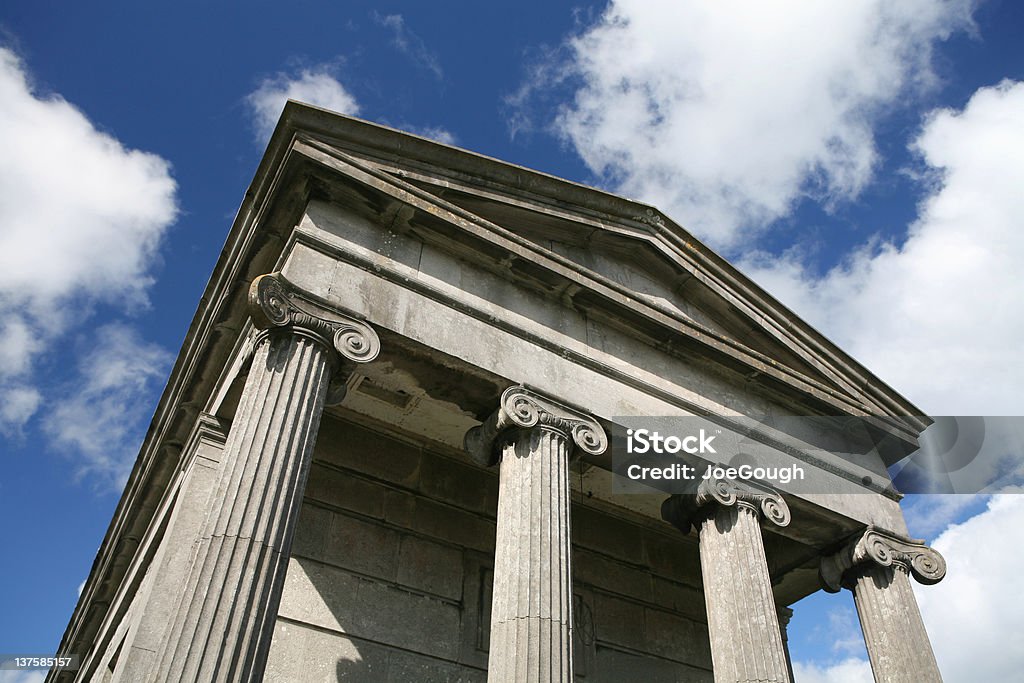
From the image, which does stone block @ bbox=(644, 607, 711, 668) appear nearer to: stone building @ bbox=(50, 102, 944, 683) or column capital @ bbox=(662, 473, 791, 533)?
stone building @ bbox=(50, 102, 944, 683)

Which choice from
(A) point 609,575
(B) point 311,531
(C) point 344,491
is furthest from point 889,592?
(B) point 311,531

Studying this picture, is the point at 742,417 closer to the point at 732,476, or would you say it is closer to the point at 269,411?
the point at 732,476

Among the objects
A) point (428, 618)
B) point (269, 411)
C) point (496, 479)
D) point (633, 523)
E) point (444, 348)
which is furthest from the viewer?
point (633, 523)

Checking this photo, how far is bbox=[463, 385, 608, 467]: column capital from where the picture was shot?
432 inches

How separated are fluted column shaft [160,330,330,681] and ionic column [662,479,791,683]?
6.46 metres

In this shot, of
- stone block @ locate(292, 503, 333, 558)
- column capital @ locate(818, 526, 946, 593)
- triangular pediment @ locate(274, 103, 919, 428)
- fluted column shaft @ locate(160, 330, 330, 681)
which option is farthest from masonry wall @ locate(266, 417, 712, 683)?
triangular pediment @ locate(274, 103, 919, 428)

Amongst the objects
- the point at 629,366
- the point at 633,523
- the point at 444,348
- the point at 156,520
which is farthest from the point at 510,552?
the point at 156,520

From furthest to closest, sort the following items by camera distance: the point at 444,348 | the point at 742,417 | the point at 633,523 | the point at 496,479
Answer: the point at 633,523 → the point at 496,479 → the point at 742,417 → the point at 444,348

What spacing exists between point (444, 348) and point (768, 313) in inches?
303

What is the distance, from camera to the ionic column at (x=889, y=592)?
42.2ft

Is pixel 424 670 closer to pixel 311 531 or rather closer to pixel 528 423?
pixel 311 531

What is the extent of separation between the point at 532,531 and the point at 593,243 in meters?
6.33

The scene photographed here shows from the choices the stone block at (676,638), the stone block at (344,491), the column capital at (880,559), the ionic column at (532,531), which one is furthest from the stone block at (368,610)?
the column capital at (880,559)

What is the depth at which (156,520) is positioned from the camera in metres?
15.0
